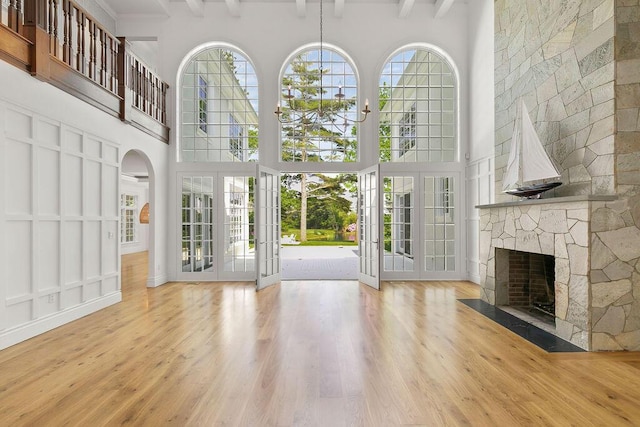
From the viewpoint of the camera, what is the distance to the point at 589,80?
366 cm

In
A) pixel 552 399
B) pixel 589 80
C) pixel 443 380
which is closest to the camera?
pixel 552 399

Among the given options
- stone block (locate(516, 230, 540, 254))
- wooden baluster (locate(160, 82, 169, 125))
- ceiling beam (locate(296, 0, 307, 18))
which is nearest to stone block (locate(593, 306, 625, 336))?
stone block (locate(516, 230, 540, 254))

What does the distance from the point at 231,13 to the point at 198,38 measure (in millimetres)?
→ 780

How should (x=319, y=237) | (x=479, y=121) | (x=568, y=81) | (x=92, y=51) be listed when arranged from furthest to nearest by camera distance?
(x=319, y=237) < (x=479, y=121) < (x=92, y=51) < (x=568, y=81)

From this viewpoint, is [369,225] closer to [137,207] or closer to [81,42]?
[81,42]

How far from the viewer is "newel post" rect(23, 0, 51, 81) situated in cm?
373

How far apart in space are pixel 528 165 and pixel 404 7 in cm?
427

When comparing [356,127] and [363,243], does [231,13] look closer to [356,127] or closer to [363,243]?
[356,127]

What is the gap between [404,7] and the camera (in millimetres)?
6812

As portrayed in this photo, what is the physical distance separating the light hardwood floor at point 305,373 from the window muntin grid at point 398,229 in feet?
7.89

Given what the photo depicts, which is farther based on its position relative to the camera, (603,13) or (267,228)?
(267,228)

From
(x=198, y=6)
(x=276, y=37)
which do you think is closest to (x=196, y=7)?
(x=198, y=6)

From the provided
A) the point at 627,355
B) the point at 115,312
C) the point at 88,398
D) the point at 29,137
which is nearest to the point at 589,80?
the point at 627,355

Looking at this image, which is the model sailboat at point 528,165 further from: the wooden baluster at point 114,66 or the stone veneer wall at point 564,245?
the wooden baluster at point 114,66
